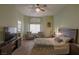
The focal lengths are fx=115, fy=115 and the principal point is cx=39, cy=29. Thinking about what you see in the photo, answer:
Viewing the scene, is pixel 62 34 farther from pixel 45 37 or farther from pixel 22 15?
pixel 22 15

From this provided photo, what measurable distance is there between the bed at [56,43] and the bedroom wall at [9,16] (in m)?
0.44

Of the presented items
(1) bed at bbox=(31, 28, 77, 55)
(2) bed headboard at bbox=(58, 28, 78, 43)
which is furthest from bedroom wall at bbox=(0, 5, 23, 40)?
(2) bed headboard at bbox=(58, 28, 78, 43)

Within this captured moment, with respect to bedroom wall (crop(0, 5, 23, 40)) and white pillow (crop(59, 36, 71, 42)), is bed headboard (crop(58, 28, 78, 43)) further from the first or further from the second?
bedroom wall (crop(0, 5, 23, 40))

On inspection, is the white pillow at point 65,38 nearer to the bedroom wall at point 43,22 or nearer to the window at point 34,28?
the bedroom wall at point 43,22

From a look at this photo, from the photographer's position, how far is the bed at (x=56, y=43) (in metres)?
1.75

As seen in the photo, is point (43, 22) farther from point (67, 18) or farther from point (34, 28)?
point (67, 18)

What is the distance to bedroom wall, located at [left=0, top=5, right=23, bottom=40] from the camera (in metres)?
1.65

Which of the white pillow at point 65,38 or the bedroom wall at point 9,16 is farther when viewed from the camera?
the white pillow at point 65,38

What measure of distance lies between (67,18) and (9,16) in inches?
35.0

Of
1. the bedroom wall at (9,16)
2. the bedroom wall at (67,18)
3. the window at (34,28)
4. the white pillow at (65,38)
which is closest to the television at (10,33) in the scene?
the bedroom wall at (9,16)

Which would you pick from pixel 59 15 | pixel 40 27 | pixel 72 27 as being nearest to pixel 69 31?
pixel 72 27

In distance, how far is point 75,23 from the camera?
1.72 m

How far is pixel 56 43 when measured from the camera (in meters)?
1.82

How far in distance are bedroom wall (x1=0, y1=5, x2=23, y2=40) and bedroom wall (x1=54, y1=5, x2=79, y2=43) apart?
1.93 ft
